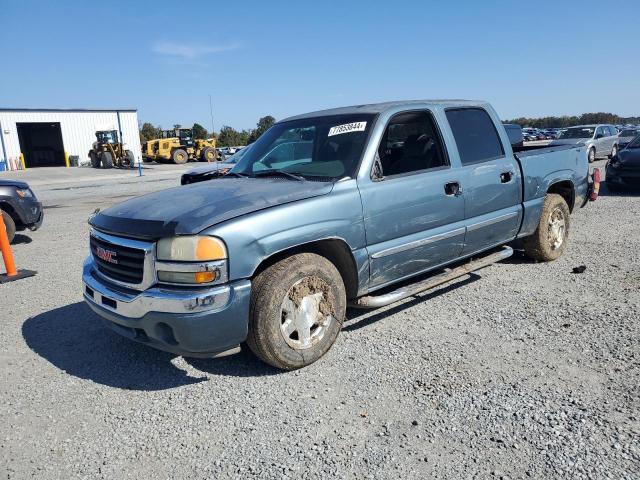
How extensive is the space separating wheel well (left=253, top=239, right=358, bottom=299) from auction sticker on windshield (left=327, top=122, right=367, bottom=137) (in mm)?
1034

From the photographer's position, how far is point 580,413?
2834mm

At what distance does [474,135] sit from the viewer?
15.9 feet

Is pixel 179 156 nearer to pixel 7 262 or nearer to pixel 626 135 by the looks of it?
pixel 626 135

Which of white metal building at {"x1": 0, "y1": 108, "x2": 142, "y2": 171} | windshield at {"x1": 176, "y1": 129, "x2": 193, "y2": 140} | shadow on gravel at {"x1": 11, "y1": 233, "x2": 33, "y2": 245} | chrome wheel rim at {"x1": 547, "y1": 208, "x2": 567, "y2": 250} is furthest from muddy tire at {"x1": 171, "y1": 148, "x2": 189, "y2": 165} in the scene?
chrome wheel rim at {"x1": 547, "y1": 208, "x2": 567, "y2": 250}

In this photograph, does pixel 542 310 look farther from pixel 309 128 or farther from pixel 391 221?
pixel 309 128

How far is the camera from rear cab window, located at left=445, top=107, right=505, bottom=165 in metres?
4.63

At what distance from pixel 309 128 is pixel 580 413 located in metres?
3.07

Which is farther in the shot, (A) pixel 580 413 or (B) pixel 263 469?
(A) pixel 580 413

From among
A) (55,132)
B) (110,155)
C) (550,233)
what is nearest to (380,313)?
(550,233)

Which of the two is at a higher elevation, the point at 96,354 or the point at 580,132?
the point at 580,132

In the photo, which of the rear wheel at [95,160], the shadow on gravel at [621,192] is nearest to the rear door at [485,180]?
the shadow on gravel at [621,192]

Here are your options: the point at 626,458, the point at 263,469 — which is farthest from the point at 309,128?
the point at 626,458

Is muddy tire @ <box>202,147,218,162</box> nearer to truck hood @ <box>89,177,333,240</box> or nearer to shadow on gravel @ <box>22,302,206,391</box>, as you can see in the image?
shadow on gravel @ <box>22,302,206,391</box>

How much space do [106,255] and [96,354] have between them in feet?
3.15
